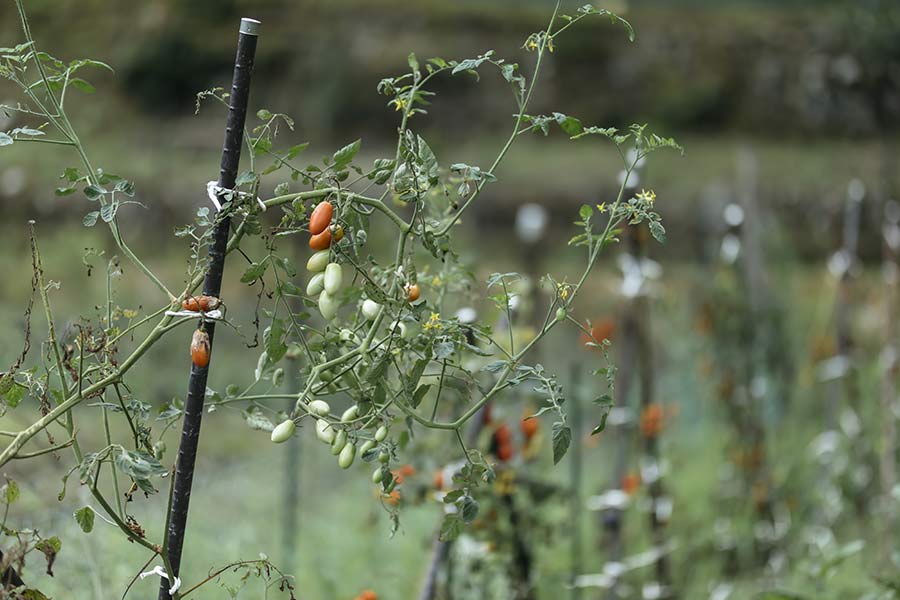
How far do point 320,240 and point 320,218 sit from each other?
0.02 meters

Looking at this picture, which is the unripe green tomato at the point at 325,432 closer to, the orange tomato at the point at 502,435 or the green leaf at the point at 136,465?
the green leaf at the point at 136,465

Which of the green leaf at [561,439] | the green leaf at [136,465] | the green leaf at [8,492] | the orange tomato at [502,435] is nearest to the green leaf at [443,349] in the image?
the green leaf at [561,439]

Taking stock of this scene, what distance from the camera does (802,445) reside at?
314 centimetres

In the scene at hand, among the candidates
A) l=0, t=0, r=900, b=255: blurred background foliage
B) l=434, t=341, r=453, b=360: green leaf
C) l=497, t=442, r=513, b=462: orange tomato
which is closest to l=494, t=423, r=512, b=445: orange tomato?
l=497, t=442, r=513, b=462: orange tomato

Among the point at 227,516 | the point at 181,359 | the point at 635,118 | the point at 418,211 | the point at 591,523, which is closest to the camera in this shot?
the point at 418,211

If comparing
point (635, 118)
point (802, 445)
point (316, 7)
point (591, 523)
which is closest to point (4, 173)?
point (316, 7)

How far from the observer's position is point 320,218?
0.79 metres

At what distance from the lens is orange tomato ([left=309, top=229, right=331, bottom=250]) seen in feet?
2.62

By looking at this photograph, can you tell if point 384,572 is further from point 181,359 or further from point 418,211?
point 181,359

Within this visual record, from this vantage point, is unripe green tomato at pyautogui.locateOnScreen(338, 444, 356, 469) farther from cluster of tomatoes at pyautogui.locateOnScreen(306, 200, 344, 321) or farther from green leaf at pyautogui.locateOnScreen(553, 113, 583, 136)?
green leaf at pyautogui.locateOnScreen(553, 113, 583, 136)

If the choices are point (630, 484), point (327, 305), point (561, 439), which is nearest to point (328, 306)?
point (327, 305)

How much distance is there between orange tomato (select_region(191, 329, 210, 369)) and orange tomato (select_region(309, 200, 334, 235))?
0.11 meters

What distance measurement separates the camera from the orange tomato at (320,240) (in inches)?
31.4

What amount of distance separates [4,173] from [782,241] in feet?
11.7
